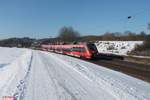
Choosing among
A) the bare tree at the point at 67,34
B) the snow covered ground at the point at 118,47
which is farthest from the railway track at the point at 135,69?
the bare tree at the point at 67,34

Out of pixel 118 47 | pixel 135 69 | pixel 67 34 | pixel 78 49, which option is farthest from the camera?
pixel 67 34

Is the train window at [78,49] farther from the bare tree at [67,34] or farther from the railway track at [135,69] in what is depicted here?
the bare tree at [67,34]

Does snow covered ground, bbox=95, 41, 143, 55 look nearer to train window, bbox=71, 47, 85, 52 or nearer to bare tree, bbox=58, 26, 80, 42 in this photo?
train window, bbox=71, 47, 85, 52

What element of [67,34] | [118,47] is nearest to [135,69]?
[118,47]

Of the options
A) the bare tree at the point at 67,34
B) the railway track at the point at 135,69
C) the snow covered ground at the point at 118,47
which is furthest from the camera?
the bare tree at the point at 67,34

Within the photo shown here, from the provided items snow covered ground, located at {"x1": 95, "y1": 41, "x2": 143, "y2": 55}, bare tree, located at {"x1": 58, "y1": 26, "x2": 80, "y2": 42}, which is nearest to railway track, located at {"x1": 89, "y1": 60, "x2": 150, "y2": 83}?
snow covered ground, located at {"x1": 95, "y1": 41, "x2": 143, "y2": 55}

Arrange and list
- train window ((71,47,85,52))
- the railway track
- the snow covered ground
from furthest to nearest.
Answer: the snow covered ground < train window ((71,47,85,52)) < the railway track

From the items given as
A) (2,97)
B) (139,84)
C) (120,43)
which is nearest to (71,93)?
(2,97)

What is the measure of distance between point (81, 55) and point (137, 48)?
60.8 feet

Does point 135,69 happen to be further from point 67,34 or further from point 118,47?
point 67,34

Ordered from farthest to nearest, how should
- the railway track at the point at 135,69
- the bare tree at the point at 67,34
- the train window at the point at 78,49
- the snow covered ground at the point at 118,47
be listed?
the bare tree at the point at 67,34 → the snow covered ground at the point at 118,47 → the train window at the point at 78,49 → the railway track at the point at 135,69

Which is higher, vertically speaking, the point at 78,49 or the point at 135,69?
the point at 78,49

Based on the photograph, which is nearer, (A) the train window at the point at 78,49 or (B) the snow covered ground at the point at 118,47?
(A) the train window at the point at 78,49

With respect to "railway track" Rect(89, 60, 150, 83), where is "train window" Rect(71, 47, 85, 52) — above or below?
above
